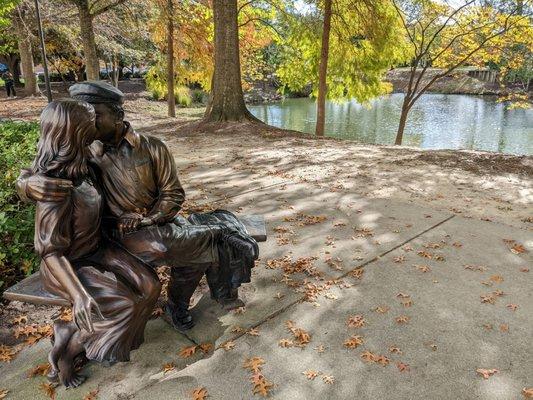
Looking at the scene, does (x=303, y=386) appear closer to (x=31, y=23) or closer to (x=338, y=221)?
(x=338, y=221)

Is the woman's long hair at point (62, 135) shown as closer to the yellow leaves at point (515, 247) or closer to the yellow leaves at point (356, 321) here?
the yellow leaves at point (356, 321)

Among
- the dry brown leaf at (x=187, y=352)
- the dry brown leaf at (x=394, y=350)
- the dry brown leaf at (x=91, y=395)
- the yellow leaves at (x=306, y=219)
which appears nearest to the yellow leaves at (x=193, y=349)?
the dry brown leaf at (x=187, y=352)

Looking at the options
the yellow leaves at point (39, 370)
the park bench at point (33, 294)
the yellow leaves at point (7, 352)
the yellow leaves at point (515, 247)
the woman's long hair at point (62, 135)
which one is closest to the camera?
the woman's long hair at point (62, 135)

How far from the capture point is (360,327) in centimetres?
337

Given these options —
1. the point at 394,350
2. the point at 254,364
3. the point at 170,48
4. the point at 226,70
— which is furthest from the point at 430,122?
the point at 254,364

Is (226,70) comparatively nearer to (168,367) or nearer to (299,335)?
(299,335)

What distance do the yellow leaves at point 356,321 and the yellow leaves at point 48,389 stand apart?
215 cm

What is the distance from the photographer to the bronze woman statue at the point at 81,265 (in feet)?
7.50

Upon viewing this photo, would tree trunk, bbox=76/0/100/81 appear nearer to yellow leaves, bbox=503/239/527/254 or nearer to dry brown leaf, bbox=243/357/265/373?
yellow leaves, bbox=503/239/527/254

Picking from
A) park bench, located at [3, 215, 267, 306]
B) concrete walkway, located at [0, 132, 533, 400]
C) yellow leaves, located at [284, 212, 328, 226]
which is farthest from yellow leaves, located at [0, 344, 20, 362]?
yellow leaves, located at [284, 212, 328, 226]

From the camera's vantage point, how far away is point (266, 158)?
9.44 metres

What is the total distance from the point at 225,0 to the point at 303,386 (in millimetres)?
11962

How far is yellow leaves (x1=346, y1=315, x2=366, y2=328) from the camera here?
3381 millimetres

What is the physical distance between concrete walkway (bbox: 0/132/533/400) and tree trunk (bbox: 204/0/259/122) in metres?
8.42
